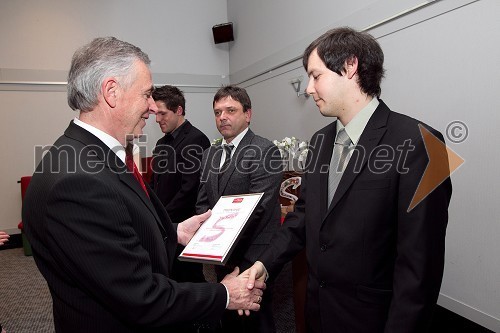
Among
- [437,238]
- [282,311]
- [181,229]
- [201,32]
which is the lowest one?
[282,311]

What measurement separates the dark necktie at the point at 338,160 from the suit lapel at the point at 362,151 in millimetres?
97

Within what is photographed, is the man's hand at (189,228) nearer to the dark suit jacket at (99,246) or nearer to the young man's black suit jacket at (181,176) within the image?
the dark suit jacket at (99,246)

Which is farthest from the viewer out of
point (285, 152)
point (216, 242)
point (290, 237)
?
point (285, 152)

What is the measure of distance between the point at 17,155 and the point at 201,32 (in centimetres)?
369

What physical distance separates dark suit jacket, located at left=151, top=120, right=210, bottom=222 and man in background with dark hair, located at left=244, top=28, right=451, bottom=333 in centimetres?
152

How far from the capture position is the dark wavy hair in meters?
1.29

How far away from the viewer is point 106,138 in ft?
3.72

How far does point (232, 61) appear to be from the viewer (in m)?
6.33

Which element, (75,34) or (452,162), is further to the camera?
(75,34)

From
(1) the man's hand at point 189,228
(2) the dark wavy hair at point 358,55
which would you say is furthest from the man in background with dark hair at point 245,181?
(2) the dark wavy hair at point 358,55

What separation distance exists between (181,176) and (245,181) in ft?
3.38

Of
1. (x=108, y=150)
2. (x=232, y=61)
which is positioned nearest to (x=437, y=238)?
(x=108, y=150)

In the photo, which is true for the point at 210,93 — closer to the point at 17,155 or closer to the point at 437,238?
the point at 17,155

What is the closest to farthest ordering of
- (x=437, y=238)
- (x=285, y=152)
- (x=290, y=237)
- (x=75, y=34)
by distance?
(x=437, y=238) → (x=290, y=237) → (x=285, y=152) → (x=75, y=34)
